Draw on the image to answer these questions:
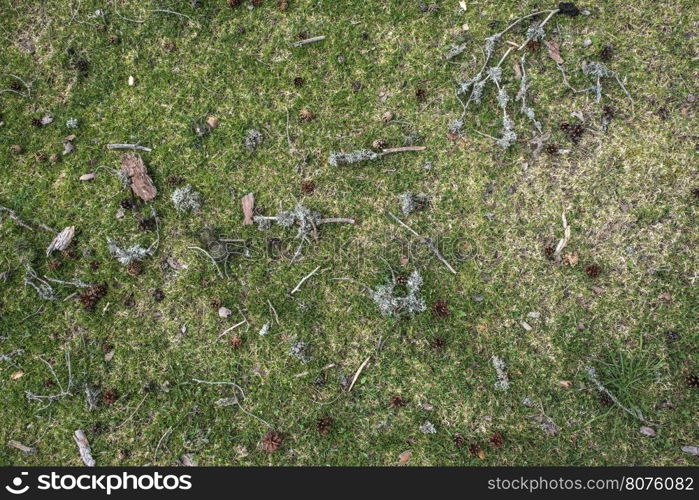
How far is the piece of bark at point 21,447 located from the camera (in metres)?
3.60

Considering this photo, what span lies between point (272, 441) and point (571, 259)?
9.16 feet

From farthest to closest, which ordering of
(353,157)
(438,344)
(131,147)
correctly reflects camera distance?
(131,147)
(353,157)
(438,344)

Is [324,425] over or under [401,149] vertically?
under

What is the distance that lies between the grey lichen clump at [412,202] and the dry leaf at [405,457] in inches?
75.0

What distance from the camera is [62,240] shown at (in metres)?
3.72

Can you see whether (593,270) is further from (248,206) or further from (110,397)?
(110,397)

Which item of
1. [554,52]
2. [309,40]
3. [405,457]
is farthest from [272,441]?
[554,52]

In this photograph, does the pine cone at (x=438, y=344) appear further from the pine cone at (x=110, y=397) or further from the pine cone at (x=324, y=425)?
the pine cone at (x=110, y=397)

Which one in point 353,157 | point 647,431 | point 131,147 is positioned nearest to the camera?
point 647,431

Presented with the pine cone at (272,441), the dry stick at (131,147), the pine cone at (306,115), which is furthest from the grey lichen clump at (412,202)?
the dry stick at (131,147)

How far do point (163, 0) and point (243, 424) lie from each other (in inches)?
146

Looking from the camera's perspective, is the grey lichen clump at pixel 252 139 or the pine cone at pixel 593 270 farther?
the grey lichen clump at pixel 252 139

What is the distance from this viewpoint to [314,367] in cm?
356

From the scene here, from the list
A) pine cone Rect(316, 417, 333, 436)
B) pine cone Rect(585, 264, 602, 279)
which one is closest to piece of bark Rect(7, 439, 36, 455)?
pine cone Rect(316, 417, 333, 436)
